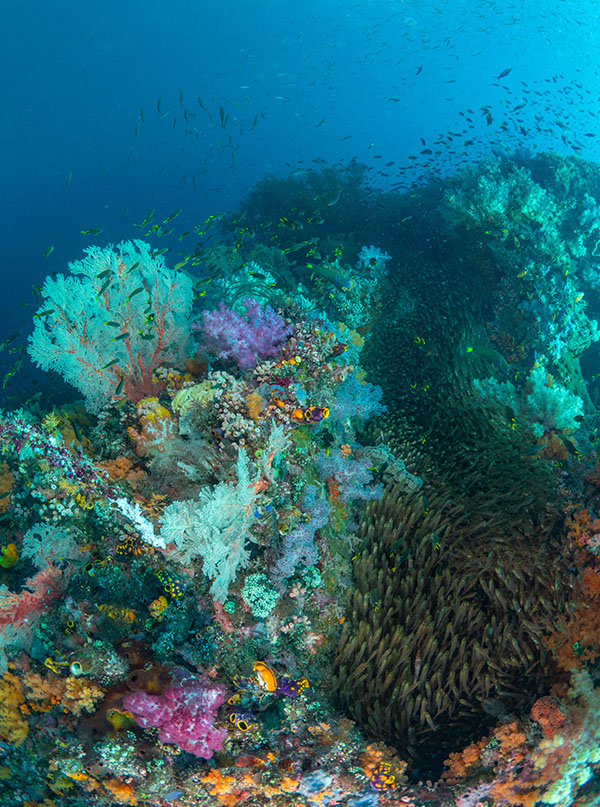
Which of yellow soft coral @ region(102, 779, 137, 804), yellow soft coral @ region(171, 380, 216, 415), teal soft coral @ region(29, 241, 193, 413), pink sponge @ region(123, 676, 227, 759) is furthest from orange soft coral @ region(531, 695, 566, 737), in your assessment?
teal soft coral @ region(29, 241, 193, 413)

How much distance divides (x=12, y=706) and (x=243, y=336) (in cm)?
525

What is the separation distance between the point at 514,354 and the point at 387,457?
270 inches

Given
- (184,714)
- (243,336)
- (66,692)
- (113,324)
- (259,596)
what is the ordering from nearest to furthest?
(184,714)
(66,692)
(259,596)
(243,336)
(113,324)

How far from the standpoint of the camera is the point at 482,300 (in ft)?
36.6

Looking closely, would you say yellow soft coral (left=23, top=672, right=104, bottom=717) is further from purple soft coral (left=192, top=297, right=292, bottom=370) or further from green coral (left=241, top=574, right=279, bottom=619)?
purple soft coral (left=192, top=297, right=292, bottom=370)

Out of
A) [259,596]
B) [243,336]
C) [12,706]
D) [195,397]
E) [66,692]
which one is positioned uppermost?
[243,336]

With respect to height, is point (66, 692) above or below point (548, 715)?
above

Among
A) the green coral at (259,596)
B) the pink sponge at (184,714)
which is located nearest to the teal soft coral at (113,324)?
the green coral at (259,596)

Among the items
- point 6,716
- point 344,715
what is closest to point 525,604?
point 344,715

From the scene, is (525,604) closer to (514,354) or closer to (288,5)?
(514,354)

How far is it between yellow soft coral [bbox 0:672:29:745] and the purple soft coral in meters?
4.67

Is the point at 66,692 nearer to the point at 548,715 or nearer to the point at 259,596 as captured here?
the point at 259,596

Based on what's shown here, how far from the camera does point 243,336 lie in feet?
20.6

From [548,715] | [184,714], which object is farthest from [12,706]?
[548,715]
